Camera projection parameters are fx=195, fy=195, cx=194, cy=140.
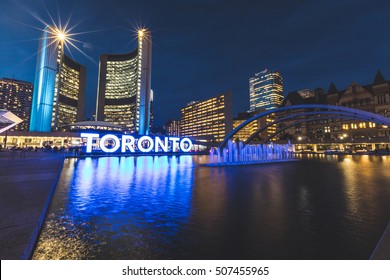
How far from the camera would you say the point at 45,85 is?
96.2 meters

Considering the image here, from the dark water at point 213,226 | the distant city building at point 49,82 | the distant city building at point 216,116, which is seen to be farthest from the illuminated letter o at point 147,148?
the distant city building at point 216,116

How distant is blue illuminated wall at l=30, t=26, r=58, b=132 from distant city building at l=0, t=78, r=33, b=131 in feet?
357

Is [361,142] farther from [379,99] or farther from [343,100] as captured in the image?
[343,100]

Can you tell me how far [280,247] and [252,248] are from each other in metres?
0.58

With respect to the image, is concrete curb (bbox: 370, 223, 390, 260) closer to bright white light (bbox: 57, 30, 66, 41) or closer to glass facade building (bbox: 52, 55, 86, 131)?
glass facade building (bbox: 52, 55, 86, 131)

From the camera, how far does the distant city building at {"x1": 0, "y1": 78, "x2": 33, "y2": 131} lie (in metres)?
175

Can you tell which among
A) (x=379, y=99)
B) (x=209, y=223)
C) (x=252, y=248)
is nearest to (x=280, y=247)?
(x=252, y=248)

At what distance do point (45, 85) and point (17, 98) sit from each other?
426 ft

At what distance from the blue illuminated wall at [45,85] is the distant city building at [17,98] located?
108689 mm

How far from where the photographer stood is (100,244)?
4102 mm

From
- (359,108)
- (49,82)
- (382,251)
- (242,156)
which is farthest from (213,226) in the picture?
(49,82)

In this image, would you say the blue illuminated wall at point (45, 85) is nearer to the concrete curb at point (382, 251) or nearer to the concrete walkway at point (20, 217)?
the concrete walkway at point (20, 217)

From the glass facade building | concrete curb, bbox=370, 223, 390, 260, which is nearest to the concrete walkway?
concrete curb, bbox=370, 223, 390, 260

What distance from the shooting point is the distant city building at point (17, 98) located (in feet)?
573
